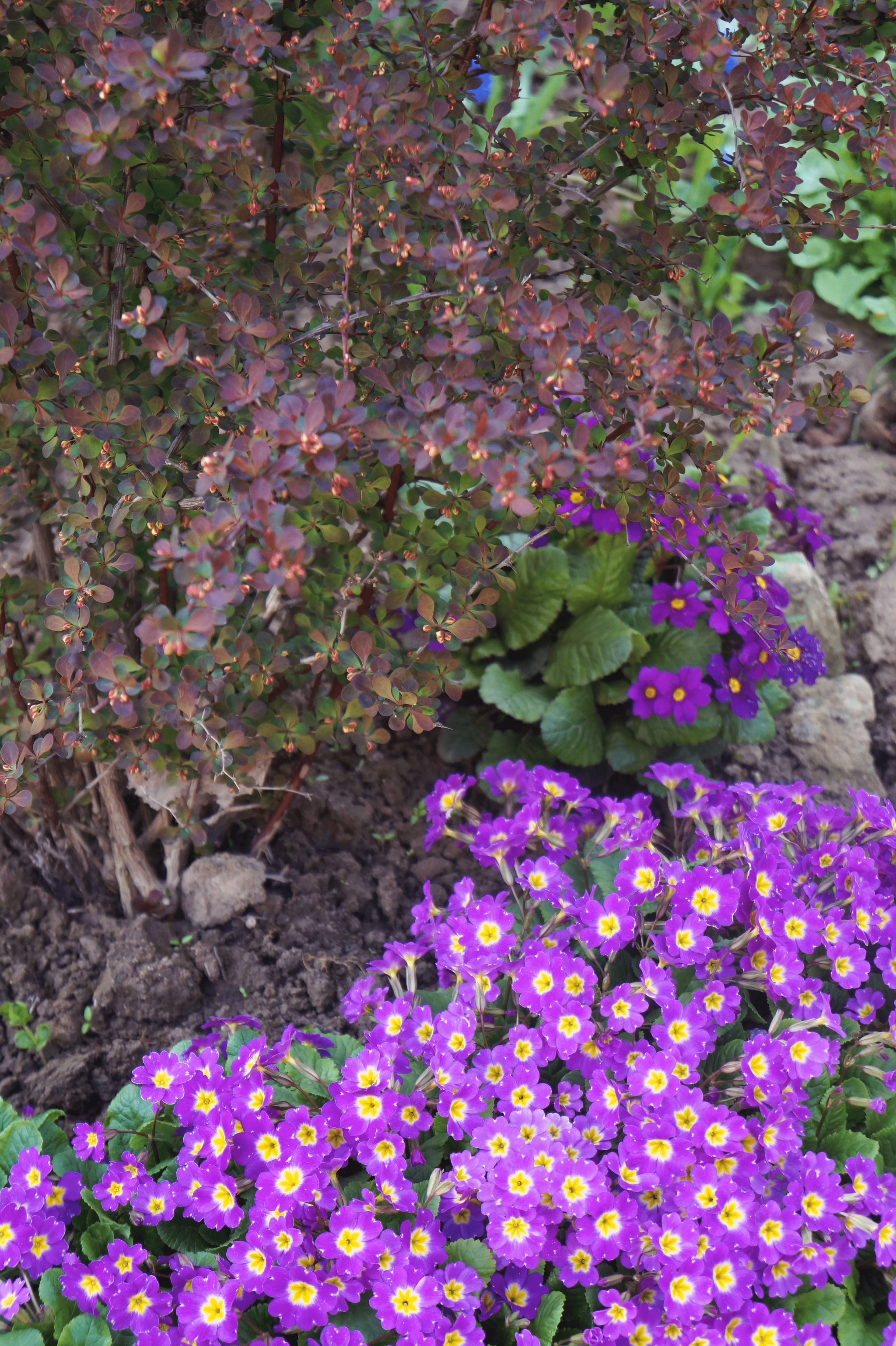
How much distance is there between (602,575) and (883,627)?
962 mm

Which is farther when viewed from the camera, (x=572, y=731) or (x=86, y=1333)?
(x=572, y=731)

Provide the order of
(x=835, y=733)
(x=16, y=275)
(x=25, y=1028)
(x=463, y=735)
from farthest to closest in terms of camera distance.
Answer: (x=835, y=733), (x=463, y=735), (x=25, y=1028), (x=16, y=275)

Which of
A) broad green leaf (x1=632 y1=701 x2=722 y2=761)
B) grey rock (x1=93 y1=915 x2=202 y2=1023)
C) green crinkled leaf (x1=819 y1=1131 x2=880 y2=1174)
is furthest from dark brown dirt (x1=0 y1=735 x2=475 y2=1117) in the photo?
green crinkled leaf (x1=819 y1=1131 x2=880 y2=1174)

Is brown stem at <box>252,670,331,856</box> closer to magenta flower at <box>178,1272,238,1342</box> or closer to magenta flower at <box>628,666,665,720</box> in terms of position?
magenta flower at <box>628,666,665,720</box>

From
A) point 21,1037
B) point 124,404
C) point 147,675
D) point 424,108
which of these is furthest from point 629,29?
point 21,1037

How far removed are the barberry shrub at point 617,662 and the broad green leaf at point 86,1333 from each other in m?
1.35

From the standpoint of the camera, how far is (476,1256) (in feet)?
4.42

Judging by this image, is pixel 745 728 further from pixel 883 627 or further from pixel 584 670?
pixel 883 627

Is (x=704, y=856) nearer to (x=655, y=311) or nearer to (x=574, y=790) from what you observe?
(x=574, y=790)

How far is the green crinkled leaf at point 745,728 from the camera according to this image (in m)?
2.42

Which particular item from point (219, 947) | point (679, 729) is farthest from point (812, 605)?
point (219, 947)

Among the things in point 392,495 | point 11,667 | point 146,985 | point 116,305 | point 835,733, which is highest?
point 116,305

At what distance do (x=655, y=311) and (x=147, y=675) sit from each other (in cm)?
242

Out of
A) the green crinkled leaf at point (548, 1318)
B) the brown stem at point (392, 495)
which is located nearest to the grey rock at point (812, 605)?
the brown stem at point (392, 495)
